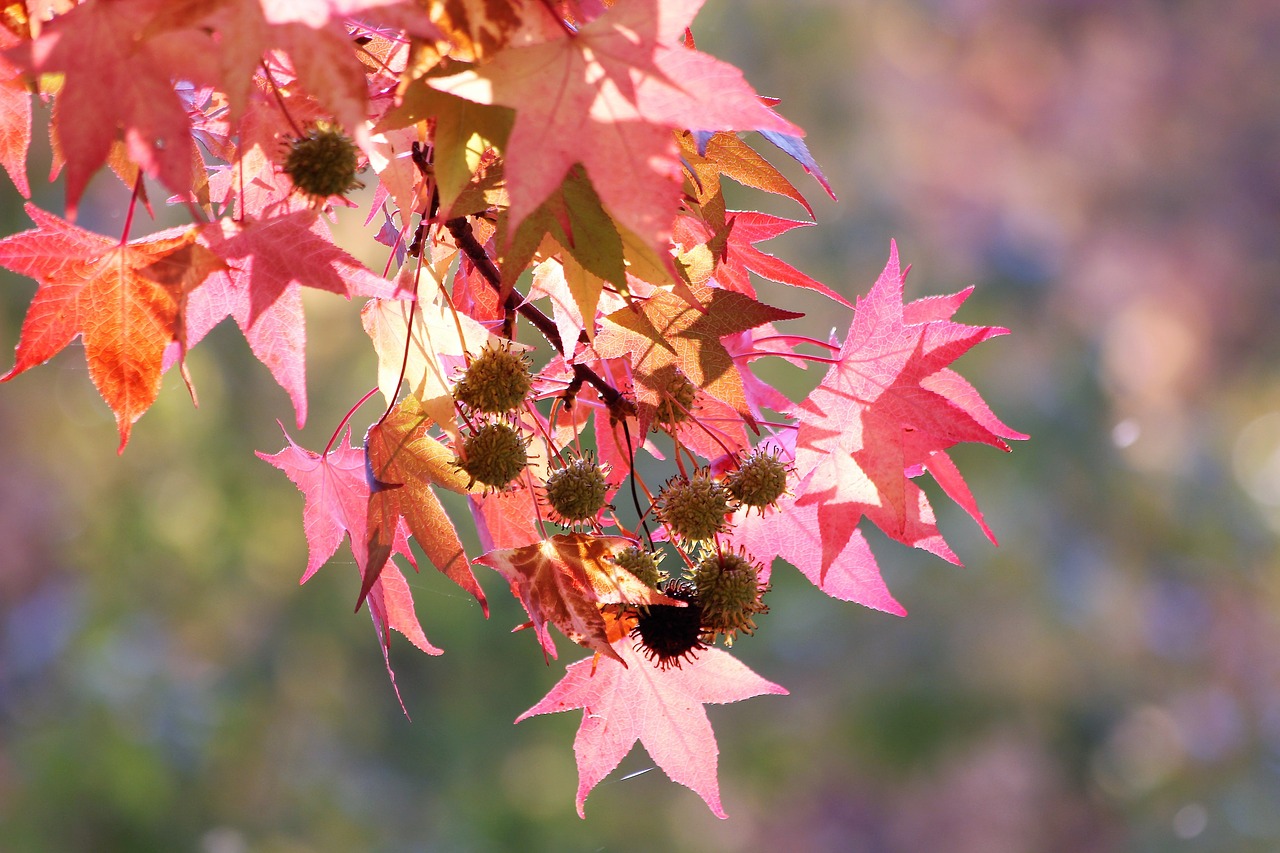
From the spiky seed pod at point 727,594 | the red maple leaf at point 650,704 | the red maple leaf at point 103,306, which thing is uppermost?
the red maple leaf at point 103,306

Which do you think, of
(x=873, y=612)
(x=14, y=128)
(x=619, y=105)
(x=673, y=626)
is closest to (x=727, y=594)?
(x=673, y=626)

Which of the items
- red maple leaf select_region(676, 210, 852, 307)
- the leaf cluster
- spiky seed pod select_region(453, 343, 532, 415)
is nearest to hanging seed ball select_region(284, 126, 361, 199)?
the leaf cluster

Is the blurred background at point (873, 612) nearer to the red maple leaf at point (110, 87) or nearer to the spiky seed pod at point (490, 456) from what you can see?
the spiky seed pod at point (490, 456)

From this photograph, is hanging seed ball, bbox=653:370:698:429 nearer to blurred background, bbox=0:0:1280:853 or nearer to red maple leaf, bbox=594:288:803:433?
red maple leaf, bbox=594:288:803:433

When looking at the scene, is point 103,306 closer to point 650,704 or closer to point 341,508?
point 341,508

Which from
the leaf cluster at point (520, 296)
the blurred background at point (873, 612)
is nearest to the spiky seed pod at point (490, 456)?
the leaf cluster at point (520, 296)
